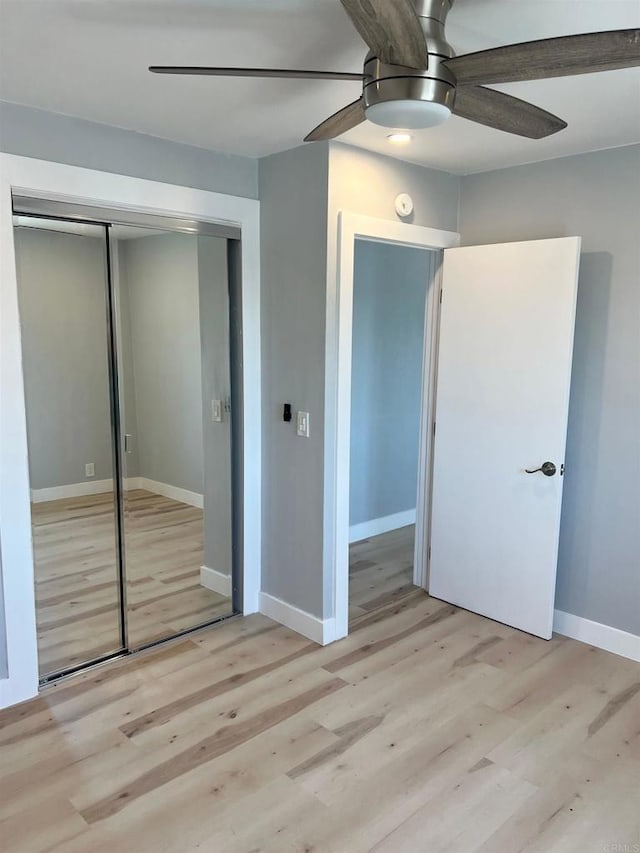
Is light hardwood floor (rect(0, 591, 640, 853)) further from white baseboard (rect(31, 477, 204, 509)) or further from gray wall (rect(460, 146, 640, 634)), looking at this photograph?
white baseboard (rect(31, 477, 204, 509))

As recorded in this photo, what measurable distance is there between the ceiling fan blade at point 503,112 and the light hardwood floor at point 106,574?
7.21 ft

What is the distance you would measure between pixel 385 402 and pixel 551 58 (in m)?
3.43

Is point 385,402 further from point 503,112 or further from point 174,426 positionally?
point 503,112

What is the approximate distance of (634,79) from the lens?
209cm

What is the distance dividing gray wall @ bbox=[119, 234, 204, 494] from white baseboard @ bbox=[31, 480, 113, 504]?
0.19 m

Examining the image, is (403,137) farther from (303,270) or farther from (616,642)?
(616,642)

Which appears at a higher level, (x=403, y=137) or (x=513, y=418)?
(x=403, y=137)

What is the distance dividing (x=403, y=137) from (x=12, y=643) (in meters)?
2.74

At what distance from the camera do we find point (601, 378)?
3.07 m

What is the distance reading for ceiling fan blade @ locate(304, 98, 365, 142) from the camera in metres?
1.79

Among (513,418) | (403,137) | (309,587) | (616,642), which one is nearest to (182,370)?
(309,587)

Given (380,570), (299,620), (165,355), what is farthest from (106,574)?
(380,570)

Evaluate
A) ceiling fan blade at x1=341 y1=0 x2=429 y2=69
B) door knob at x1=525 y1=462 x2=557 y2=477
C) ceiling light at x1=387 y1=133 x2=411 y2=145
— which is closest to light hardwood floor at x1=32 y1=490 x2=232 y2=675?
door knob at x1=525 y1=462 x2=557 y2=477

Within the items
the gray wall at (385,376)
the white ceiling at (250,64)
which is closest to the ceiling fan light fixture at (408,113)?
the white ceiling at (250,64)
